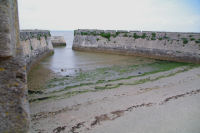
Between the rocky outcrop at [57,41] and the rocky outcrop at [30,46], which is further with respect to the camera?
the rocky outcrop at [57,41]

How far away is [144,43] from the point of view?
64.7 feet

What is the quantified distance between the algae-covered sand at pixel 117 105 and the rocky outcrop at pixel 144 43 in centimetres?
706

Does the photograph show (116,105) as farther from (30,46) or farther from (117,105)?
(30,46)

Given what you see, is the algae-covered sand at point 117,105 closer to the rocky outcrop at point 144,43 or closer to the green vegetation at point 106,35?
the rocky outcrop at point 144,43

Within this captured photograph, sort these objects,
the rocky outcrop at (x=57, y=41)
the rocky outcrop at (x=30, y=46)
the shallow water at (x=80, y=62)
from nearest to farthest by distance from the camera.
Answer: the rocky outcrop at (x=30, y=46), the shallow water at (x=80, y=62), the rocky outcrop at (x=57, y=41)

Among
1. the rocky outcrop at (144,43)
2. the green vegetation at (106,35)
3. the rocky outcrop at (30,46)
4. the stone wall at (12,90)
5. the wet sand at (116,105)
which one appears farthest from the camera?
the green vegetation at (106,35)

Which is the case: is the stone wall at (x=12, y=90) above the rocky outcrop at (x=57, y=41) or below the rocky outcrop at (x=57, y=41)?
below

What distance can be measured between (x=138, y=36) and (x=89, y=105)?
16.1 meters

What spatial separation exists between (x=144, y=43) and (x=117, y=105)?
48.9ft

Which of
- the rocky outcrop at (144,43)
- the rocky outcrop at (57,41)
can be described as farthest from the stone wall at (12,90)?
the rocky outcrop at (57,41)

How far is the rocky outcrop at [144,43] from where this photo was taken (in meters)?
16.0

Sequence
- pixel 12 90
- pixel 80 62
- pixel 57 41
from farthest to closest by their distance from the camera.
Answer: pixel 57 41, pixel 80 62, pixel 12 90

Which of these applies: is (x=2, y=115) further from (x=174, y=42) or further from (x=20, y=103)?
(x=174, y=42)

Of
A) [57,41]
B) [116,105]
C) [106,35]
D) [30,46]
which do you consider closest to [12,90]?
[116,105]
